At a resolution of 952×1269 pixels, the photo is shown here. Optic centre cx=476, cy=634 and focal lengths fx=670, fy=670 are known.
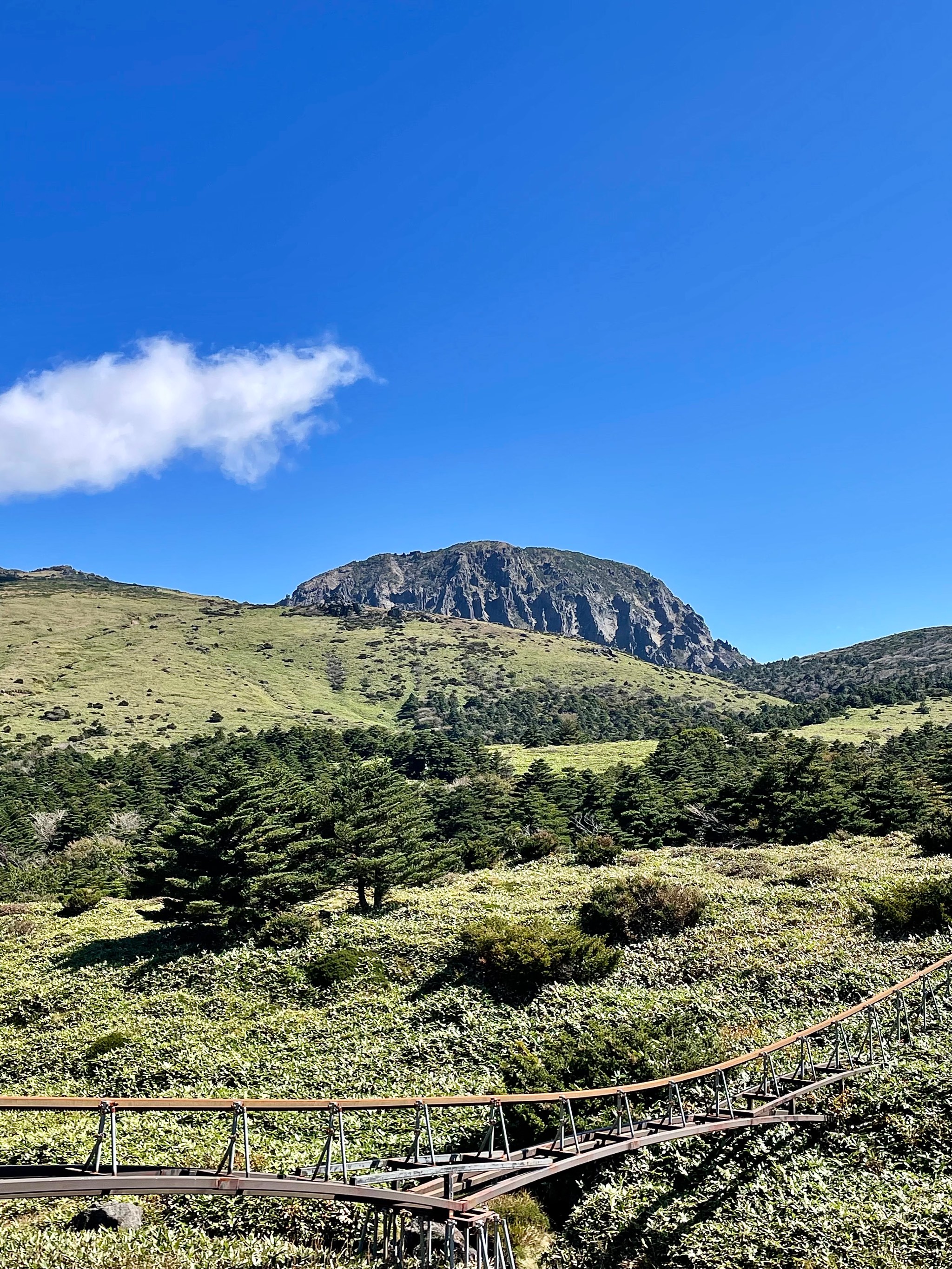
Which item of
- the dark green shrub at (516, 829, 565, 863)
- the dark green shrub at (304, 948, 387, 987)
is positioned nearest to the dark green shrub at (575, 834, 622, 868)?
the dark green shrub at (516, 829, 565, 863)

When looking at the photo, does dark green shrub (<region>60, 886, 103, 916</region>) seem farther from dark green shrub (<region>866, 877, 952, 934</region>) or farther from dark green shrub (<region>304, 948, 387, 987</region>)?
dark green shrub (<region>866, 877, 952, 934</region>)

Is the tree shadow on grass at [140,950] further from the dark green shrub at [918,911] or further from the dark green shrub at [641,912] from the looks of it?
the dark green shrub at [918,911]

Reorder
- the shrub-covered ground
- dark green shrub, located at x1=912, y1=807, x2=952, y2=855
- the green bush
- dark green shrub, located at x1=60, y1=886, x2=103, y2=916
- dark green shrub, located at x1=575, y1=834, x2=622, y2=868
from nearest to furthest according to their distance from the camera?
the shrub-covered ground → the green bush → dark green shrub, located at x1=912, y1=807, x2=952, y2=855 → dark green shrub, located at x1=60, y1=886, x2=103, y2=916 → dark green shrub, located at x1=575, y1=834, x2=622, y2=868

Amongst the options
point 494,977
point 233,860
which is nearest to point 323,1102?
point 494,977

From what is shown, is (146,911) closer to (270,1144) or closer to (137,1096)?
(137,1096)

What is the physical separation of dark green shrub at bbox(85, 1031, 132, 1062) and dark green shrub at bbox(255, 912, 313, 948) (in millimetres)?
8137

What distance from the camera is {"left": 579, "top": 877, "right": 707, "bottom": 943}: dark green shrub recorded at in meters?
31.8

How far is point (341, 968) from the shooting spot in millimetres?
30047

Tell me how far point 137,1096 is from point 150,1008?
16.3 feet

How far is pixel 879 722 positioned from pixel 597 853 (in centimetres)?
9686

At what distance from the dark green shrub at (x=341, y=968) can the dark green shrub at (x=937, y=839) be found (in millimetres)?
32174

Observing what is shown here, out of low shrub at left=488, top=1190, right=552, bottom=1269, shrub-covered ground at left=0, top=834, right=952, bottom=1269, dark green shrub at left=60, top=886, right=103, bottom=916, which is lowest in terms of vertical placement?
low shrub at left=488, top=1190, right=552, bottom=1269

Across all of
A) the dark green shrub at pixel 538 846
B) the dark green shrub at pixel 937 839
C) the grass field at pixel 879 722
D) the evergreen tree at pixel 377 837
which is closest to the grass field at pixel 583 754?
the grass field at pixel 879 722

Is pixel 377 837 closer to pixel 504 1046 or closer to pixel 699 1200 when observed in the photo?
pixel 504 1046
